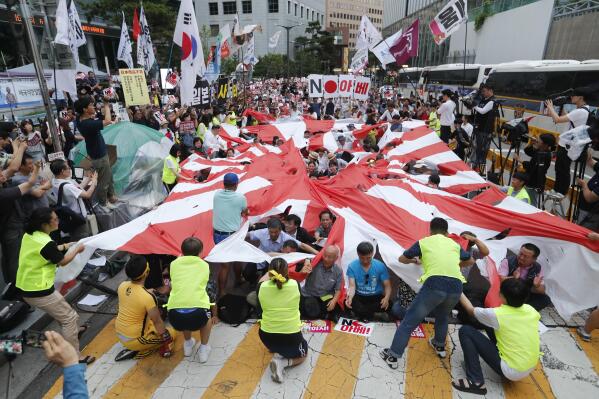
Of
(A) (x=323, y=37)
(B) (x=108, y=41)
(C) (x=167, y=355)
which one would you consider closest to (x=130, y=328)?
(C) (x=167, y=355)

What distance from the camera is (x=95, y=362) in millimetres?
3961

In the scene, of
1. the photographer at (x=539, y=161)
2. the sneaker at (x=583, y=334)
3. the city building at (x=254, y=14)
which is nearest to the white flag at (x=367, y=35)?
the photographer at (x=539, y=161)

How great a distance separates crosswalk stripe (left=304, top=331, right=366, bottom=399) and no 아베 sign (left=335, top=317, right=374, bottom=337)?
0.06 metres

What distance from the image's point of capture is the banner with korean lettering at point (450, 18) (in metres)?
10.9

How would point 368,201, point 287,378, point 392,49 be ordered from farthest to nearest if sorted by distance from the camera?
point 392,49 < point 368,201 < point 287,378

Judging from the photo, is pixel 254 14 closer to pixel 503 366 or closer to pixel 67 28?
pixel 67 28

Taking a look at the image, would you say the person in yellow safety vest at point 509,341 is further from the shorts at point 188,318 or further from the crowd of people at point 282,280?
the shorts at point 188,318

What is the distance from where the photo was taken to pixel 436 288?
11.9 feet

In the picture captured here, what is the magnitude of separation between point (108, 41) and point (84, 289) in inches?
1667

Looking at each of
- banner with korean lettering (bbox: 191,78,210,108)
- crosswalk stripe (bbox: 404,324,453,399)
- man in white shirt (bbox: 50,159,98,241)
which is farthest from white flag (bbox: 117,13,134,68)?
crosswalk stripe (bbox: 404,324,453,399)

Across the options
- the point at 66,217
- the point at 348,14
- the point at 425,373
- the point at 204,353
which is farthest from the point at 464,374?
the point at 348,14

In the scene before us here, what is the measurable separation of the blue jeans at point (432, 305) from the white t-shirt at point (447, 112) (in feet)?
27.1

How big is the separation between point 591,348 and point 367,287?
240 centimetres

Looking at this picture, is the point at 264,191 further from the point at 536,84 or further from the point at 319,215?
the point at 536,84
